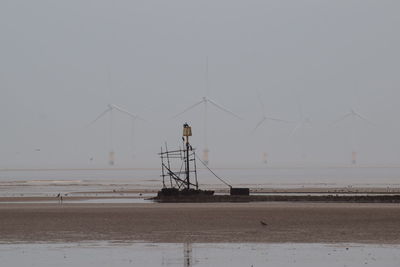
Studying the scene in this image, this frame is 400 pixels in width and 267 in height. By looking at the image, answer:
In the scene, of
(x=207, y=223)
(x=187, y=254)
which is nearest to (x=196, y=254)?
(x=187, y=254)

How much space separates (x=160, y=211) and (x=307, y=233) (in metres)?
15.0

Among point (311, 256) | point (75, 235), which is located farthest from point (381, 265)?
point (75, 235)

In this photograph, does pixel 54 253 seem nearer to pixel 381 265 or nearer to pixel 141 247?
pixel 141 247

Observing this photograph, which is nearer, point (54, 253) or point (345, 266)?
point (345, 266)

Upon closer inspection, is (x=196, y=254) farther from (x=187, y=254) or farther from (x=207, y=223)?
(x=207, y=223)

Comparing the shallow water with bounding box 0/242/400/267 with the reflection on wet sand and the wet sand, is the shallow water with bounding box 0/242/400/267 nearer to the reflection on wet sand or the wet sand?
the reflection on wet sand

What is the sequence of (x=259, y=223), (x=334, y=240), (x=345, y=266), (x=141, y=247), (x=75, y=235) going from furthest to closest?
(x=259, y=223) < (x=75, y=235) < (x=334, y=240) < (x=141, y=247) < (x=345, y=266)

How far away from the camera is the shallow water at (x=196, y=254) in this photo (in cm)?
2477

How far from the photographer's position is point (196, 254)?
2661 centimetres

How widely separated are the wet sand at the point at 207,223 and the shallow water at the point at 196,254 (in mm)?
1961

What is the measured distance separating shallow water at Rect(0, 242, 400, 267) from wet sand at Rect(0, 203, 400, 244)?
196 cm

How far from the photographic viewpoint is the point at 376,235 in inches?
1268

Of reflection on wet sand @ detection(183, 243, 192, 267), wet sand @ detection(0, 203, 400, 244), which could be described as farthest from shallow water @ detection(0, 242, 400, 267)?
wet sand @ detection(0, 203, 400, 244)

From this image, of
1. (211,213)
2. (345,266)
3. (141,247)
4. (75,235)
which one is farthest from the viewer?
(211,213)
